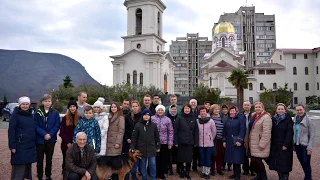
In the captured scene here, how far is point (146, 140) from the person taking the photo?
679 centimetres

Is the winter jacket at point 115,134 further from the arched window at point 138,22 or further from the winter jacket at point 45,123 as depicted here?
the arched window at point 138,22

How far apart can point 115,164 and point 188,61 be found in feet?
283

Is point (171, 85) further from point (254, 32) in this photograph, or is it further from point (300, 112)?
point (254, 32)

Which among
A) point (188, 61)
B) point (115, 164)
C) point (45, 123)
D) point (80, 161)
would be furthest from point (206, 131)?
point (188, 61)

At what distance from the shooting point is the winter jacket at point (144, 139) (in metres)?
6.76

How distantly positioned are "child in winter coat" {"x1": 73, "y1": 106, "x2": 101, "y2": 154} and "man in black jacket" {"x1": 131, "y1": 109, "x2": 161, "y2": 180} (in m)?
0.85

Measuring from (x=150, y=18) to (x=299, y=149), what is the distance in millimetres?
31968

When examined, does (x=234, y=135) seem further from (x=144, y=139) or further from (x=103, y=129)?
(x=103, y=129)

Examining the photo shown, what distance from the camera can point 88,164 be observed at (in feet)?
18.3

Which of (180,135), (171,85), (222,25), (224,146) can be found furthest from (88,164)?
(222,25)

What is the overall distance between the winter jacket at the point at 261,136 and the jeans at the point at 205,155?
3.66 ft

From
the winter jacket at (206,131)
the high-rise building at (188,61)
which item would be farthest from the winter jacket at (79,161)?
the high-rise building at (188,61)

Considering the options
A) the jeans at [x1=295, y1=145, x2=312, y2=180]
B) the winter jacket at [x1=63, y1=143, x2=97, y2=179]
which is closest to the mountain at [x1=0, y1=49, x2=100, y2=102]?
the winter jacket at [x1=63, y1=143, x2=97, y2=179]

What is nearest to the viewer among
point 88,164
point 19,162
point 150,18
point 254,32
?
point 88,164
